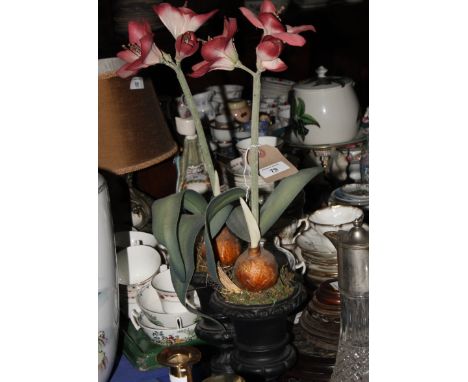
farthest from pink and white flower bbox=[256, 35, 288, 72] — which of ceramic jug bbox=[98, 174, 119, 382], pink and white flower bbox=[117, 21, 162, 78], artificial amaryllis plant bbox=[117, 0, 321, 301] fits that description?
ceramic jug bbox=[98, 174, 119, 382]

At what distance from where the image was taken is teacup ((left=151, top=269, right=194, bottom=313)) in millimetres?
1053

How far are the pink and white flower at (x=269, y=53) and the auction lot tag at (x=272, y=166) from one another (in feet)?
0.59

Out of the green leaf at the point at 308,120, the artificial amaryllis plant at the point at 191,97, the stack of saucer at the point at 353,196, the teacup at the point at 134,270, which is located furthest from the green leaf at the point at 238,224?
the green leaf at the point at 308,120

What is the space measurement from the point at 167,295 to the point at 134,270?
0.14m

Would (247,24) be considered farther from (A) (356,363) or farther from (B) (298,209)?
(A) (356,363)

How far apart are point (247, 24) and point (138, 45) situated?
173 cm

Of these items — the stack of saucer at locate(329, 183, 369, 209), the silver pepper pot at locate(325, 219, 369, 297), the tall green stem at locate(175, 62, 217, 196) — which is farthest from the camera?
the stack of saucer at locate(329, 183, 369, 209)

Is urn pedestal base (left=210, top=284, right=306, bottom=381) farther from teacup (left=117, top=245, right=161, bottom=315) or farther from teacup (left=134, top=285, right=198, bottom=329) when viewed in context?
teacup (left=117, top=245, right=161, bottom=315)

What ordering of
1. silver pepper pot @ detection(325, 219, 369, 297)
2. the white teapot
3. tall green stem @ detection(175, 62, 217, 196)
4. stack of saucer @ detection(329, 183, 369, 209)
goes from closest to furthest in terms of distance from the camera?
silver pepper pot @ detection(325, 219, 369, 297) < tall green stem @ detection(175, 62, 217, 196) < stack of saucer @ detection(329, 183, 369, 209) < the white teapot

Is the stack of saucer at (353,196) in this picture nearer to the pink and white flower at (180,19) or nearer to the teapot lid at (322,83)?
the teapot lid at (322,83)

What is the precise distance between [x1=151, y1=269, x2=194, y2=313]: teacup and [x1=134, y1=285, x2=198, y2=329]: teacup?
10 mm

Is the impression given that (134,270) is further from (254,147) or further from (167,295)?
(254,147)

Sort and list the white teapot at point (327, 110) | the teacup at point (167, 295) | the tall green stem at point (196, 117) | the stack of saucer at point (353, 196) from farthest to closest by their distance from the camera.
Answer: the white teapot at point (327, 110) → the stack of saucer at point (353, 196) → the teacup at point (167, 295) → the tall green stem at point (196, 117)

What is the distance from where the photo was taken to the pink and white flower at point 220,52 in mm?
834
